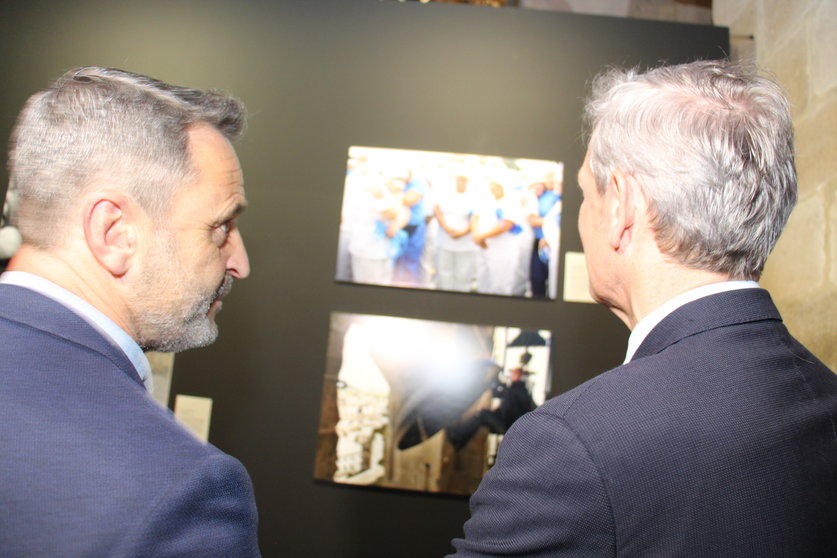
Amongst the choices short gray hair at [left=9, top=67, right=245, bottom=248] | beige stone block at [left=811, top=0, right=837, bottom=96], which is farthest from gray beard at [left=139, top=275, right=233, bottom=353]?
beige stone block at [left=811, top=0, right=837, bottom=96]

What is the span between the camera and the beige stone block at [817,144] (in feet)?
7.18

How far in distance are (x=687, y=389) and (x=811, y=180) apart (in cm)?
168

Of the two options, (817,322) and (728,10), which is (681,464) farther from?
(728,10)

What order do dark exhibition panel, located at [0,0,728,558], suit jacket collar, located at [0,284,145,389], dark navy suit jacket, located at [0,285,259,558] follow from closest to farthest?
dark navy suit jacket, located at [0,285,259,558] < suit jacket collar, located at [0,284,145,389] < dark exhibition panel, located at [0,0,728,558]

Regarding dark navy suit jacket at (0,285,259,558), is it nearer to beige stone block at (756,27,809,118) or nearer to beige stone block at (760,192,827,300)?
beige stone block at (760,192,827,300)

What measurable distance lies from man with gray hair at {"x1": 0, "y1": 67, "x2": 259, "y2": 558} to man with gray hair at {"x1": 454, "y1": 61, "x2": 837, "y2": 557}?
0.49 metres

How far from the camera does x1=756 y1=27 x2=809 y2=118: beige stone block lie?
241 centimetres

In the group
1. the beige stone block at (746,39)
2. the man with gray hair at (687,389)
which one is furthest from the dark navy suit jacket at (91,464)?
the beige stone block at (746,39)

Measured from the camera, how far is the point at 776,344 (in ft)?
3.64

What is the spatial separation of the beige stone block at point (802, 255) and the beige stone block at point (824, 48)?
0.40 m

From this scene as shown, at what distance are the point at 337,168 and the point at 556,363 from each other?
125 cm

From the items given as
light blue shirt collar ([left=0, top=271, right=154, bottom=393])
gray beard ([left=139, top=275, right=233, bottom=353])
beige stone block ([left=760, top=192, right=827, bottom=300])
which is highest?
beige stone block ([left=760, top=192, right=827, bottom=300])

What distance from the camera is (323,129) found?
9.40 ft

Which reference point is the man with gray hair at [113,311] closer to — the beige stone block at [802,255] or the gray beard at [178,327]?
the gray beard at [178,327]
